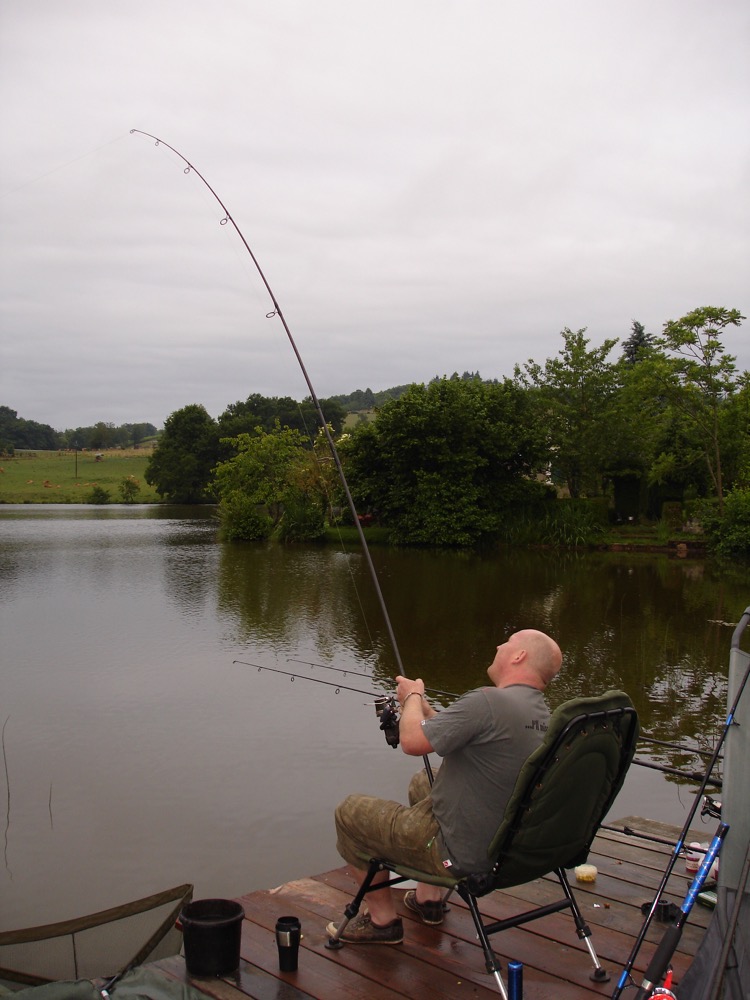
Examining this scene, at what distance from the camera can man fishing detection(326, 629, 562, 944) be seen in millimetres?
2869

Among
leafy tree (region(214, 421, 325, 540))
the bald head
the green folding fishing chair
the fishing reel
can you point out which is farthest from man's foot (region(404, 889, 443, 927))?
leafy tree (region(214, 421, 325, 540))

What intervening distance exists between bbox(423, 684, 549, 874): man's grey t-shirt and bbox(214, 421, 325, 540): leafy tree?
2455cm

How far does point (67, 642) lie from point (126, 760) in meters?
5.03

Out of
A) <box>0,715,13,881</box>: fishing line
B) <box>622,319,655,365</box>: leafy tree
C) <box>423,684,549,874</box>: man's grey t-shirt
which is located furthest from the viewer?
<box>622,319,655,365</box>: leafy tree

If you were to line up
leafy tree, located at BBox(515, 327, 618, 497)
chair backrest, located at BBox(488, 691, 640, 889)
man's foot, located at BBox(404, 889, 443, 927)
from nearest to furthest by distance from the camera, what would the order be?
chair backrest, located at BBox(488, 691, 640, 889)
man's foot, located at BBox(404, 889, 443, 927)
leafy tree, located at BBox(515, 327, 618, 497)

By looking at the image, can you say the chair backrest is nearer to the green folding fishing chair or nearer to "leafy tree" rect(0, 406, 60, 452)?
the green folding fishing chair

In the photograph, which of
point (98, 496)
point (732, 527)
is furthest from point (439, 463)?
point (98, 496)

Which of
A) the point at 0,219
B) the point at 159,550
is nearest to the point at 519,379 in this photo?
the point at 159,550

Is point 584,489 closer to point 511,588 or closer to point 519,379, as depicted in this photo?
point 519,379

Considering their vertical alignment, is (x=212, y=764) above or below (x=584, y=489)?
below

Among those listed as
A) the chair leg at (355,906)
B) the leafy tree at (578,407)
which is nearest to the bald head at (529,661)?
the chair leg at (355,906)

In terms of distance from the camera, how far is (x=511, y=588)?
58.0 feet

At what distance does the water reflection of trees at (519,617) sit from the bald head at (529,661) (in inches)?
184

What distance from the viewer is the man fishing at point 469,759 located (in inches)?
113
